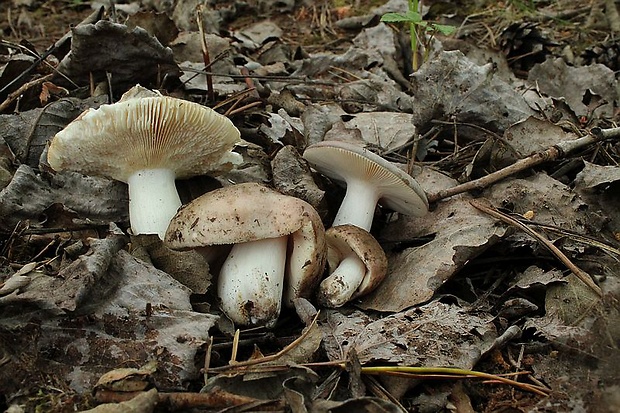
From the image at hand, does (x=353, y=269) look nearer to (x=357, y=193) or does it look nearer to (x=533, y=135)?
(x=357, y=193)

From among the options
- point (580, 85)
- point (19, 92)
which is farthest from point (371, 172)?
point (580, 85)

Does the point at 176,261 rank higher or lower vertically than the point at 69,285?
lower

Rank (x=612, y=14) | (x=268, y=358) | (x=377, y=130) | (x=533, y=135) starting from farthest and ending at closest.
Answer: (x=612, y=14), (x=377, y=130), (x=533, y=135), (x=268, y=358)

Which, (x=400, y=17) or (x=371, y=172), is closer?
(x=371, y=172)

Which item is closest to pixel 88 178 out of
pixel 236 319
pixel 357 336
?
pixel 236 319

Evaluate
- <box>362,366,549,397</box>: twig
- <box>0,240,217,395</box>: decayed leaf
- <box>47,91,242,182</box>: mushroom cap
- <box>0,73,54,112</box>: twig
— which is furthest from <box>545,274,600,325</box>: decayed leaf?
<box>0,73,54,112</box>: twig

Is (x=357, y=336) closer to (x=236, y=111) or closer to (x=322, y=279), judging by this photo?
(x=322, y=279)

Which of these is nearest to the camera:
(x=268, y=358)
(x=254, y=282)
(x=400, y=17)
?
(x=268, y=358)
